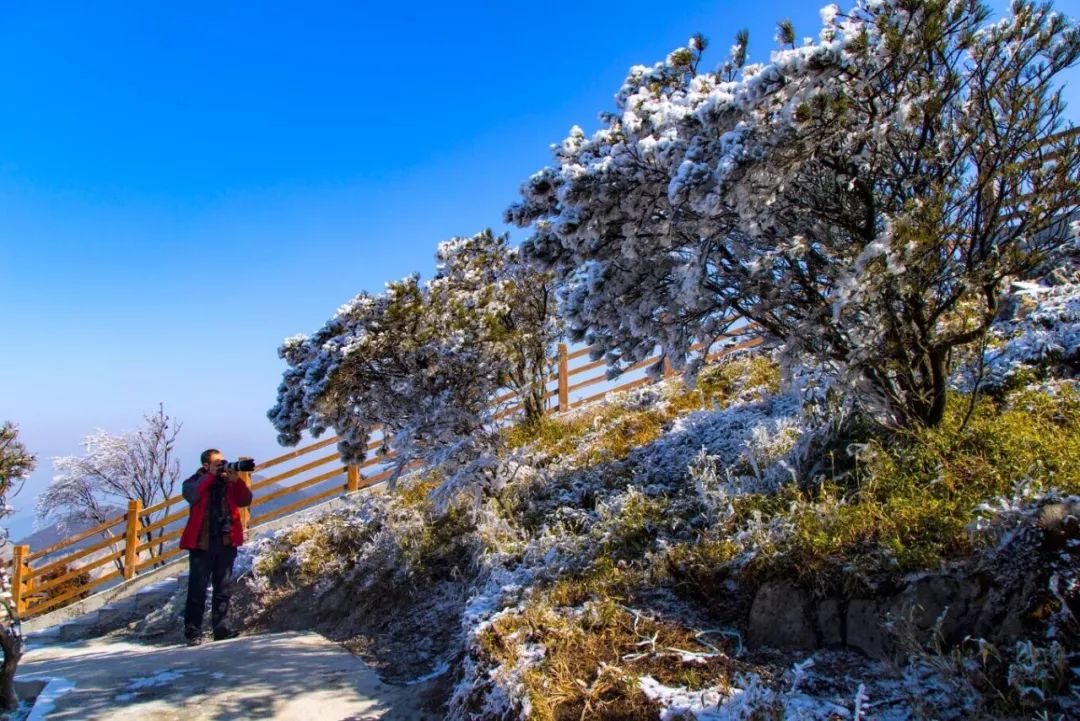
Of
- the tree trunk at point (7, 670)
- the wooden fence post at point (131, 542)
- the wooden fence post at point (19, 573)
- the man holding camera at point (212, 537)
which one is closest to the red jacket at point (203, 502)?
the man holding camera at point (212, 537)

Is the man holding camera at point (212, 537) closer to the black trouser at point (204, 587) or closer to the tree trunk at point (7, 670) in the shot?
the black trouser at point (204, 587)

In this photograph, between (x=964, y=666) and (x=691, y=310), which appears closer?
(x=964, y=666)

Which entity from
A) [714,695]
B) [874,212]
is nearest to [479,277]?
[874,212]

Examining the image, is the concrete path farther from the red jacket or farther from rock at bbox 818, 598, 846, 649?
rock at bbox 818, 598, 846, 649

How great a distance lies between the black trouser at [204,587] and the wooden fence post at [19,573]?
8.85 m

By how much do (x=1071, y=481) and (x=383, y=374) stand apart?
5.87m

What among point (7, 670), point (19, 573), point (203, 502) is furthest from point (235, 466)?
point (19, 573)

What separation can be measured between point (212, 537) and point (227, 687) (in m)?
2.65

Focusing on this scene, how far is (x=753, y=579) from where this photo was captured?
4305 mm

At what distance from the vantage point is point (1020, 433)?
496cm

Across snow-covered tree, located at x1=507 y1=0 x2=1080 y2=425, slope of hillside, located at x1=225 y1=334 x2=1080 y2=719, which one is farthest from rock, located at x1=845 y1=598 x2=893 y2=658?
snow-covered tree, located at x1=507 y1=0 x2=1080 y2=425

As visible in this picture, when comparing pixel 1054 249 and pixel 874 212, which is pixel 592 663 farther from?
pixel 1054 249

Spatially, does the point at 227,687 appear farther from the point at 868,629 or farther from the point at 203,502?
the point at 868,629

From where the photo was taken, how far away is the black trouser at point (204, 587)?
277 inches
